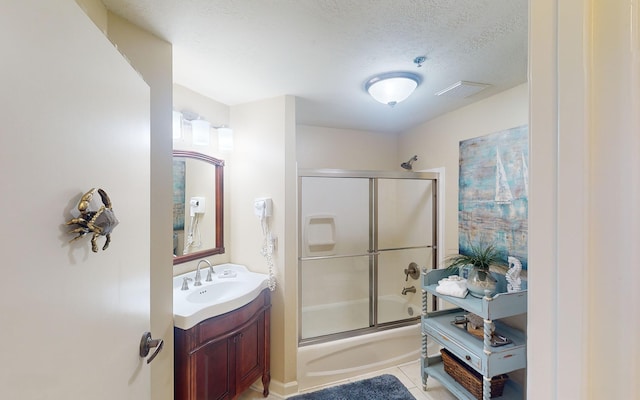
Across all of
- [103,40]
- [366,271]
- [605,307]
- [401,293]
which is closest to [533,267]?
[605,307]

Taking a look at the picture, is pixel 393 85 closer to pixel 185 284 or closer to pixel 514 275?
pixel 514 275

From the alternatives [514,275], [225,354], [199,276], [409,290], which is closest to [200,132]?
[199,276]

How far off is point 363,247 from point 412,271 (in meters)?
0.66

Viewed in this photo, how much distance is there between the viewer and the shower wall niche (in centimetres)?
244

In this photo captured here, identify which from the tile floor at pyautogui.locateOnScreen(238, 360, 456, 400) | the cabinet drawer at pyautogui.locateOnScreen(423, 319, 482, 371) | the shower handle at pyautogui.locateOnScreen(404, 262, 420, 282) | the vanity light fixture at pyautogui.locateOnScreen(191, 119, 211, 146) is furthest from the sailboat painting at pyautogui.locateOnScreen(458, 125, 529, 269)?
the vanity light fixture at pyautogui.locateOnScreen(191, 119, 211, 146)

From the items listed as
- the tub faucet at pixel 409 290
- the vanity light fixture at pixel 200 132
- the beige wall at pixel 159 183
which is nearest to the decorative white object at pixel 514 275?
the tub faucet at pixel 409 290

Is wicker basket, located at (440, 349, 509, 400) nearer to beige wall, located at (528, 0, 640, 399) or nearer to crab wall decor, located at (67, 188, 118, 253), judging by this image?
beige wall, located at (528, 0, 640, 399)

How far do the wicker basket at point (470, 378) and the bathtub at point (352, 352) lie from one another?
464 millimetres

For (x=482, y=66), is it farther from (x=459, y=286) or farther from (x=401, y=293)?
(x=401, y=293)

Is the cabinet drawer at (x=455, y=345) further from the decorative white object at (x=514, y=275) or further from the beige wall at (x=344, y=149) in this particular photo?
the beige wall at (x=344, y=149)

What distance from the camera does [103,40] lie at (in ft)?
2.27

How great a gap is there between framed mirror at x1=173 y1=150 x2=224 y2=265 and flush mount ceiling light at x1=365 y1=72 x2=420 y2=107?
4.43ft

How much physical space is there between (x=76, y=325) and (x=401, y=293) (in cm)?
277

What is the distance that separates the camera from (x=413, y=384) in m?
2.05
